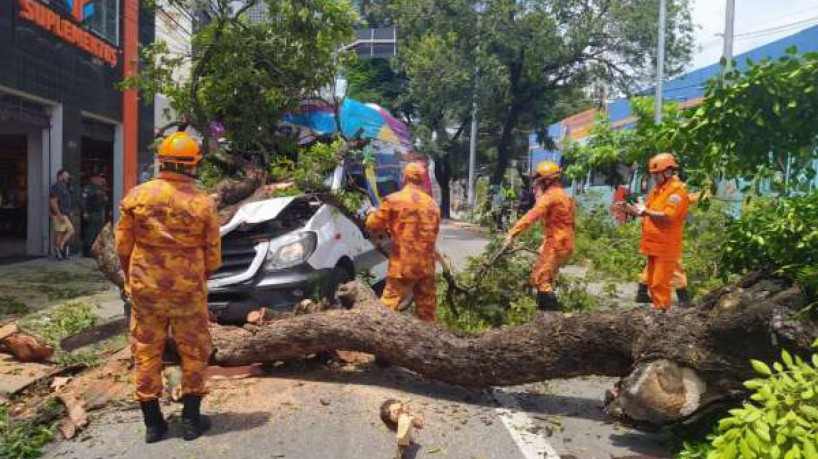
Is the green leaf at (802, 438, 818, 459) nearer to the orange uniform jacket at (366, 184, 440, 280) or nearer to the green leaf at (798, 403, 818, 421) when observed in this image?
A: the green leaf at (798, 403, 818, 421)

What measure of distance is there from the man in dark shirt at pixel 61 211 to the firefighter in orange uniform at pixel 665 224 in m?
9.86

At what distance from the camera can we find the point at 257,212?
6.68 m

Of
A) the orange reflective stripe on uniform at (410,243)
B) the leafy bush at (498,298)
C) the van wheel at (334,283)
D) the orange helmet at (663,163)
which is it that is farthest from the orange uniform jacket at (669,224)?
the van wheel at (334,283)

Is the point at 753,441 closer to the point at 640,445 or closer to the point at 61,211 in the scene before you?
the point at 640,445

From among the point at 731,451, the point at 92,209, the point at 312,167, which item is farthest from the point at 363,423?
the point at 92,209

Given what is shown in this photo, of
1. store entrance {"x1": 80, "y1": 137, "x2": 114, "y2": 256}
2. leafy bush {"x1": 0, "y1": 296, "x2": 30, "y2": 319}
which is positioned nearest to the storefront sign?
store entrance {"x1": 80, "y1": 137, "x2": 114, "y2": 256}

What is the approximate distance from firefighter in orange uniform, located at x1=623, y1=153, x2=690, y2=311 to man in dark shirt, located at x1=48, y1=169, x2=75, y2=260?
9.86 m

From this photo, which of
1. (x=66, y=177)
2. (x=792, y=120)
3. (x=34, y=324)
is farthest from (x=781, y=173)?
(x=66, y=177)

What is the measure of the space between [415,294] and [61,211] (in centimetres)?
881

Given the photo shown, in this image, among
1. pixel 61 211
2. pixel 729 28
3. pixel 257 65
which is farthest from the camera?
pixel 729 28

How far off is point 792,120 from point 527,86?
21.0 m

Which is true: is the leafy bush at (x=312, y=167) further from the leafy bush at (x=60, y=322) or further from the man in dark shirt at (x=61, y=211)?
the man in dark shirt at (x=61, y=211)

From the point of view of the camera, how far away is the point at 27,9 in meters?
12.0

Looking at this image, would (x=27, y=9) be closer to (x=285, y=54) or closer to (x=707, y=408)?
(x=285, y=54)
